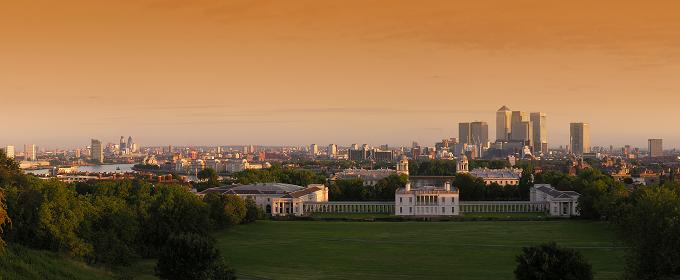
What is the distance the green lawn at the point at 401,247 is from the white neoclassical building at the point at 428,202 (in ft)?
50.4

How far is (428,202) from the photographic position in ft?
278

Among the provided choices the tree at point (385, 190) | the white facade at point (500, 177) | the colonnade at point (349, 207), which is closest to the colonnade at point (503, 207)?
the colonnade at point (349, 207)

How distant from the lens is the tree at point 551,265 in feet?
97.4

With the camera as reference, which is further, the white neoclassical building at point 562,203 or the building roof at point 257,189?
the building roof at point 257,189

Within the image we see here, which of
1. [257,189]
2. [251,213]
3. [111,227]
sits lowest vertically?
[251,213]

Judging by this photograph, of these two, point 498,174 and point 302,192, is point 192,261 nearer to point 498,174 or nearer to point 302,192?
point 302,192

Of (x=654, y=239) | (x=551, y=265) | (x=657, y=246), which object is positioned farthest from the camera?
(x=654, y=239)

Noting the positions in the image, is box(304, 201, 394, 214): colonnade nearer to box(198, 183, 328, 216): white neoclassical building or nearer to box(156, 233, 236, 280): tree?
box(198, 183, 328, 216): white neoclassical building

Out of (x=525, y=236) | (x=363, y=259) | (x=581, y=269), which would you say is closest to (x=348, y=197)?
(x=525, y=236)

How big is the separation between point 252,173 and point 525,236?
59920 mm

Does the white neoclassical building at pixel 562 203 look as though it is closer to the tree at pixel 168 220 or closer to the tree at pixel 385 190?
the tree at pixel 385 190

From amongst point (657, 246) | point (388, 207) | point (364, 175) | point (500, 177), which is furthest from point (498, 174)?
point (657, 246)

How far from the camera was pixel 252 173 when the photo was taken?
368ft

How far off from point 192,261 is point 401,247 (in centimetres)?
2018
